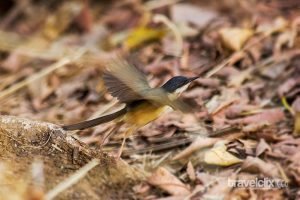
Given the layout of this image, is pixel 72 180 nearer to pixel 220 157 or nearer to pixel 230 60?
pixel 220 157

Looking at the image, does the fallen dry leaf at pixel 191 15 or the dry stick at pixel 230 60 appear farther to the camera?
the fallen dry leaf at pixel 191 15

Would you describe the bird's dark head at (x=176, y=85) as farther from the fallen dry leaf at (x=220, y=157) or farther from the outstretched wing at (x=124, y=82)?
the fallen dry leaf at (x=220, y=157)

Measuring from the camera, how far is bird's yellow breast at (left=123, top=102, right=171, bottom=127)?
3195 millimetres

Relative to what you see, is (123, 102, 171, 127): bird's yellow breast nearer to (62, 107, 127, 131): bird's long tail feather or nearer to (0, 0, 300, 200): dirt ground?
(62, 107, 127, 131): bird's long tail feather

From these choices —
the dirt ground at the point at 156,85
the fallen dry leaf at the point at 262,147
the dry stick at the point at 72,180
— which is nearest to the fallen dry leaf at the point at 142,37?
the dirt ground at the point at 156,85

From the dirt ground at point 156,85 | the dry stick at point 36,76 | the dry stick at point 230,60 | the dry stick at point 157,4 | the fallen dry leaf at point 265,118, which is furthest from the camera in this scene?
the dry stick at point 157,4

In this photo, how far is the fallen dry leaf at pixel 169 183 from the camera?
3086mm

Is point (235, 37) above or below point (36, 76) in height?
below

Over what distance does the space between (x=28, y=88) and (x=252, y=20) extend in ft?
6.07

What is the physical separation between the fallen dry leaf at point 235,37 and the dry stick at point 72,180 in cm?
187

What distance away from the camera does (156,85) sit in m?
4.45

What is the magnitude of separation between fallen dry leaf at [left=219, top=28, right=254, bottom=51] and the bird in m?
1.36

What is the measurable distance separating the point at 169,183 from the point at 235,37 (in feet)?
5.94

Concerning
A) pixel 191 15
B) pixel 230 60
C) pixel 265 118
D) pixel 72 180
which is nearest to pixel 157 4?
pixel 191 15
